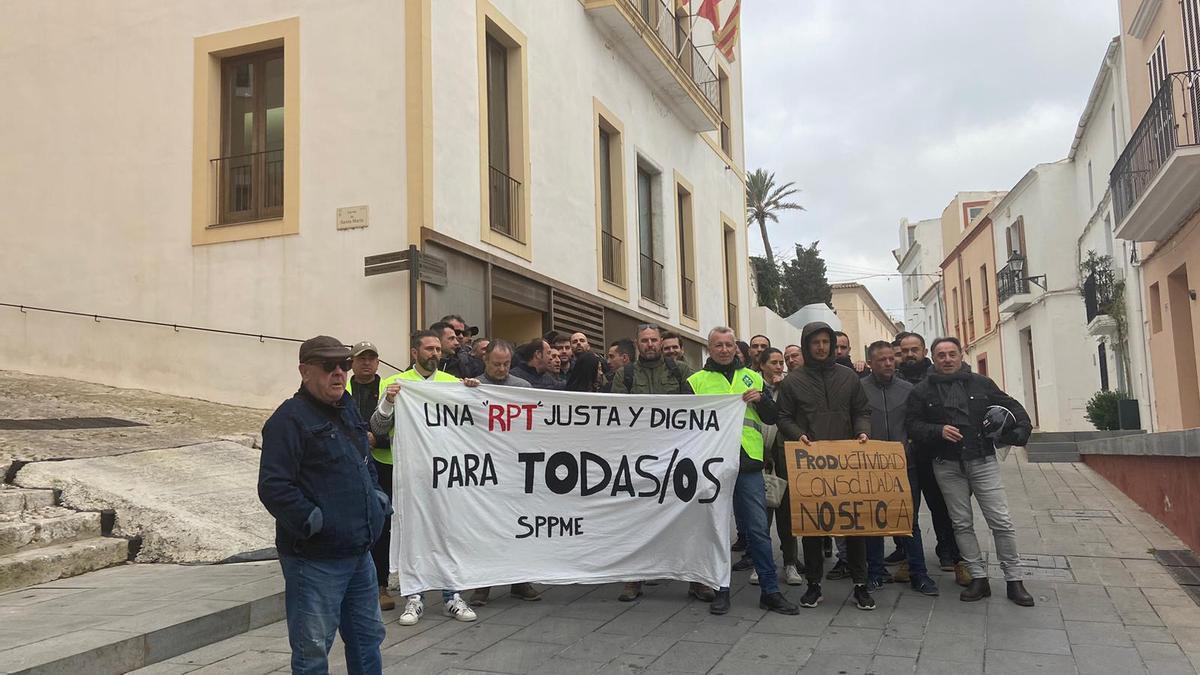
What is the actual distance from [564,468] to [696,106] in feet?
50.1

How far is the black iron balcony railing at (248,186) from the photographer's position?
1222 centimetres

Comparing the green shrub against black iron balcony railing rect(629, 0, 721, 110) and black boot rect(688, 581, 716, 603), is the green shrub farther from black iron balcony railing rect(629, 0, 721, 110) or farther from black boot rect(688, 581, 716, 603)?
black boot rect(688, 581, 716, 603)

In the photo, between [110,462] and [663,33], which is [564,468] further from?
[663,33]

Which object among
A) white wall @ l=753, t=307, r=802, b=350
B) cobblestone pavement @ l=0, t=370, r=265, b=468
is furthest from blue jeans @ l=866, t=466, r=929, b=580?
white wall @ l=753, t=307, r=802, b=350

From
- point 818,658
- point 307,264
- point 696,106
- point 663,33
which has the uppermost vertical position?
point 663,33

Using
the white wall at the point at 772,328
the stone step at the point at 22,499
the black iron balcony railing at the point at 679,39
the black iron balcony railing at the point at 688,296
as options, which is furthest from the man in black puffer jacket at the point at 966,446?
the white wall at the point at 772,328

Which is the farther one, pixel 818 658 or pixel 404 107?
pixel 404 107

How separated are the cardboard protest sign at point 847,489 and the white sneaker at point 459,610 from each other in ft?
7.09

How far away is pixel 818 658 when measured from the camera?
5.01m

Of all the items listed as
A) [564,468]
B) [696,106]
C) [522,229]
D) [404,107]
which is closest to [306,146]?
[404,107]

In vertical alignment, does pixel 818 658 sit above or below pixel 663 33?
below

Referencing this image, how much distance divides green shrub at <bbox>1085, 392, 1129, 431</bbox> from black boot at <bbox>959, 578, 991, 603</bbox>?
16302mm

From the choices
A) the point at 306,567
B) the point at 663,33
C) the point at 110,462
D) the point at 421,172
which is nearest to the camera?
the point at 306,567

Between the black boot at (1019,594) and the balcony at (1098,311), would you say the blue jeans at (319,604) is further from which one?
the balcony at (1098,311)
